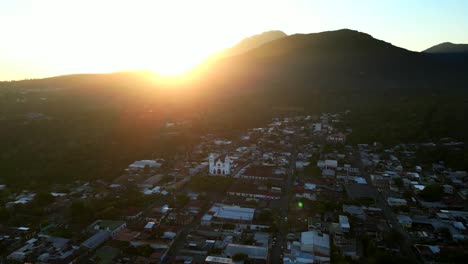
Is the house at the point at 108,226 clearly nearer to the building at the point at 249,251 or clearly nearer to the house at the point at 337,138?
the building at the point at 249,251

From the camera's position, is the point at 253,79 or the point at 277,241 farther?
the point at 253,79

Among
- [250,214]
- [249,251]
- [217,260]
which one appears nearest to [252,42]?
[250,214]

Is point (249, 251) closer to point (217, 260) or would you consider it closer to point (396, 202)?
point (217, 260)

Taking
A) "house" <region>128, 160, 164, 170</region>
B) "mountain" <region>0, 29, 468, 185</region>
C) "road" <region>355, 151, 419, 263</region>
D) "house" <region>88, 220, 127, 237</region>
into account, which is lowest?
"road" <region>355, 151, 419, 263</region>

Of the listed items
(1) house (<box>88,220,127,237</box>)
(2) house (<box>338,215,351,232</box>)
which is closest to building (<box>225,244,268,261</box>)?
(2) house (<box>338,215,351,232</box>)

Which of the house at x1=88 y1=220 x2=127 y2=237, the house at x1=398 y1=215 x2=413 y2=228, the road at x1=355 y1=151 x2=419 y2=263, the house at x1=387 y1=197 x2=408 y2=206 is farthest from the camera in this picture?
the house at x1=387 y1=197 x2=408 y2=206

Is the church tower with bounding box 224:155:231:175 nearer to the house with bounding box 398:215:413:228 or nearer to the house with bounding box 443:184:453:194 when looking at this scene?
the house with bounding box 398:215:413:228

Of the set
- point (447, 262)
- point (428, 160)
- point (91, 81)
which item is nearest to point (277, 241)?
point (447, 262)

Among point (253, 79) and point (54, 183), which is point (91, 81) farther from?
point (54, 183)
